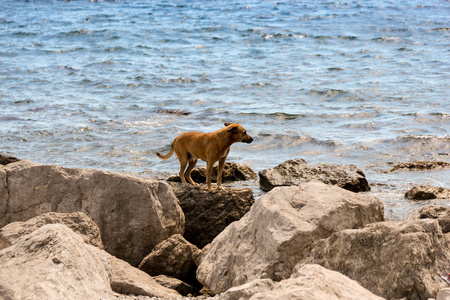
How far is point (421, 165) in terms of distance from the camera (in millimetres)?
12844

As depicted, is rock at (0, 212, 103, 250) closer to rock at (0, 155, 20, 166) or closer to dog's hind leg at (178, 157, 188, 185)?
dog's hind leg at (178, 157, 188, 185)

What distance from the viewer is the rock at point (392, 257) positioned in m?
5.18

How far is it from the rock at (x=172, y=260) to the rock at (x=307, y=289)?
8.22 ft

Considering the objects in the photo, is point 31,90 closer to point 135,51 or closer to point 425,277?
point 135,51

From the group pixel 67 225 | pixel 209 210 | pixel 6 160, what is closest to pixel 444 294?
pixel 67 225

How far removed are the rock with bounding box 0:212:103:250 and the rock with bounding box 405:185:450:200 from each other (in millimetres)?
6006

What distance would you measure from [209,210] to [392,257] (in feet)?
12.7

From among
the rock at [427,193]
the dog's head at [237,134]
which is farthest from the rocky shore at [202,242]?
the rock at [427,193]

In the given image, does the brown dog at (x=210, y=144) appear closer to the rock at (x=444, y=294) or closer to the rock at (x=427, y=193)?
the rock at (x=427, y=193)

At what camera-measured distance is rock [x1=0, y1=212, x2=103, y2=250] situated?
668 centimetres

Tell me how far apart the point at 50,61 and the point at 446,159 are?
21.6m

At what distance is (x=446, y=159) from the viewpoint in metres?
13.3

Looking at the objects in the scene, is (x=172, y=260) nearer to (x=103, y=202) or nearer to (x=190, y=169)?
(x=103, y=202)

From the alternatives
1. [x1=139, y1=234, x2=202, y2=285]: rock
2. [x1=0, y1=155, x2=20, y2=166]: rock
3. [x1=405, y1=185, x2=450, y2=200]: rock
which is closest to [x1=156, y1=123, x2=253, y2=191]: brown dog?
A: [x1=139, y1=234, x2=202, y2=285]: rock
